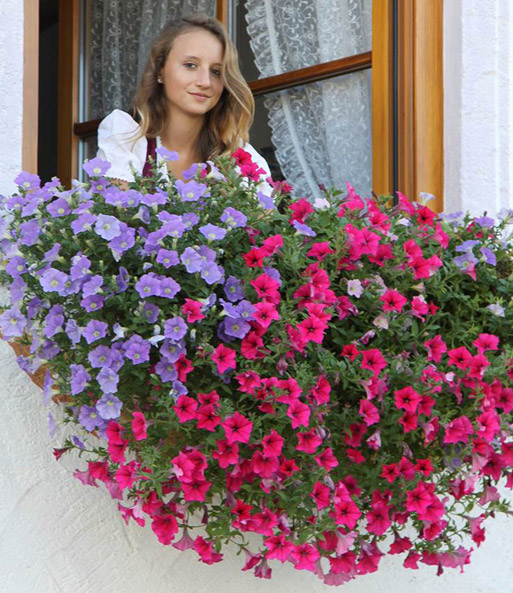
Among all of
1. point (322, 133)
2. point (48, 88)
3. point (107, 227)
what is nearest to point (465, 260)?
point (107, 227)

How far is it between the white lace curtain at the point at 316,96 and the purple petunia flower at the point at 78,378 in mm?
1368

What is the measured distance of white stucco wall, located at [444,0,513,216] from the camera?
2908 mm

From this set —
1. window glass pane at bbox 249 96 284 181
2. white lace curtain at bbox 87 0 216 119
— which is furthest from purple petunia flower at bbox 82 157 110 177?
white lace curtain at bbox 87 0 216 119

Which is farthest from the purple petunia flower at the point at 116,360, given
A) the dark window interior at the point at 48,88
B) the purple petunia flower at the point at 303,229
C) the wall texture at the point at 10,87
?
the dark window interior at the point at 48,88

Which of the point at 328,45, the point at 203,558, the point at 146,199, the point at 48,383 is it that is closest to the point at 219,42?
the point at 328,45

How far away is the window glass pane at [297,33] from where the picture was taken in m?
3.15

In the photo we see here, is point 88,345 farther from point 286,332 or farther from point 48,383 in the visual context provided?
point 286,332

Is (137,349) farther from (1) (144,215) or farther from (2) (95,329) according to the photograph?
(1) (144,215)

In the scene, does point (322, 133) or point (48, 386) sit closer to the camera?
point (48, 386)

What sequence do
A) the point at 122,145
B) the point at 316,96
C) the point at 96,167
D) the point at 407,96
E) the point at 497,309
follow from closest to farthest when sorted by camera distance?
1. the point at 96,167
2. the point at 497,309
3. the point at 122,145
4. the point at 407,96
5. the point at 316,96

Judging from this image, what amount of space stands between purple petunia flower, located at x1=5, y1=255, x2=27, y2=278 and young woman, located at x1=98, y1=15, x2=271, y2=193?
0.93 m

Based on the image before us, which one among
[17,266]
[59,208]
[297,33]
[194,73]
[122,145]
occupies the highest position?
[297,33]

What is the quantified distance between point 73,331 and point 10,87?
2.19ft

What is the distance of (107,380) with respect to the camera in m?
1.90
